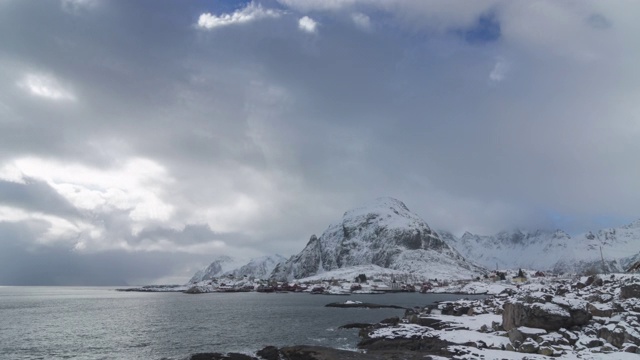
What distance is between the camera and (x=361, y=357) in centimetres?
4431

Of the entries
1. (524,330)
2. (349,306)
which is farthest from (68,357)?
(349,306)

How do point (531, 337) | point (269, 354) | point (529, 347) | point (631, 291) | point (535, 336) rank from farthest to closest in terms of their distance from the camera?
1. point (631, 291)
2. point (269, 354)
3. point (535, 336)
4. point (531, 337)
5. point (529, 347)

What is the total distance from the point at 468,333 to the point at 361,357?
50.9 ft

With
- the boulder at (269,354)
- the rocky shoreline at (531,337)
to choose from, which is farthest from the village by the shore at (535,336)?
the boulder at (269,354)

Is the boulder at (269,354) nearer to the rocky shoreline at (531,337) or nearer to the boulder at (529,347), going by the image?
the rocky shoreline at (531,337)

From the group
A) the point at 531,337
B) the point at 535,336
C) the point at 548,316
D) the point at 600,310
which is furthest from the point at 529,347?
the point at 600,310

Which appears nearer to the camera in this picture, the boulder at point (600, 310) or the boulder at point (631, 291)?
the boulder at point (600, 310)

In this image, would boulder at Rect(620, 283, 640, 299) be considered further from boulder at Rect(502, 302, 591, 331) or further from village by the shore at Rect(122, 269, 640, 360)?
boulder at Rect(502, 302, 591, 331)

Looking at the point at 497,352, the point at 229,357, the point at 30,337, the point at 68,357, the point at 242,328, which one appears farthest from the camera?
the point at 242,328

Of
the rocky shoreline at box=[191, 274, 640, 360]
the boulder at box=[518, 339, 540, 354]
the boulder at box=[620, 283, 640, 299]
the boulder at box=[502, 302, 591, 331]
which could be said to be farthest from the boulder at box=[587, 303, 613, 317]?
the boulder at box=[518, 339, 540, 354]

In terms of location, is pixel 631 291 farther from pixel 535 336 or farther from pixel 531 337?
pixel 531 337

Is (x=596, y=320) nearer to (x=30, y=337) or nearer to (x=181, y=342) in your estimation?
(x=181, y=342)

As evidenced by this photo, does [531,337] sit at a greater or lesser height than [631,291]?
lesser

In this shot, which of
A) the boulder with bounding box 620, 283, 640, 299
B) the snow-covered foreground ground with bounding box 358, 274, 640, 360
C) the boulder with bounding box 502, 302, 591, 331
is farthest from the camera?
the boulder with bounding box 620, 283, 640, 299
